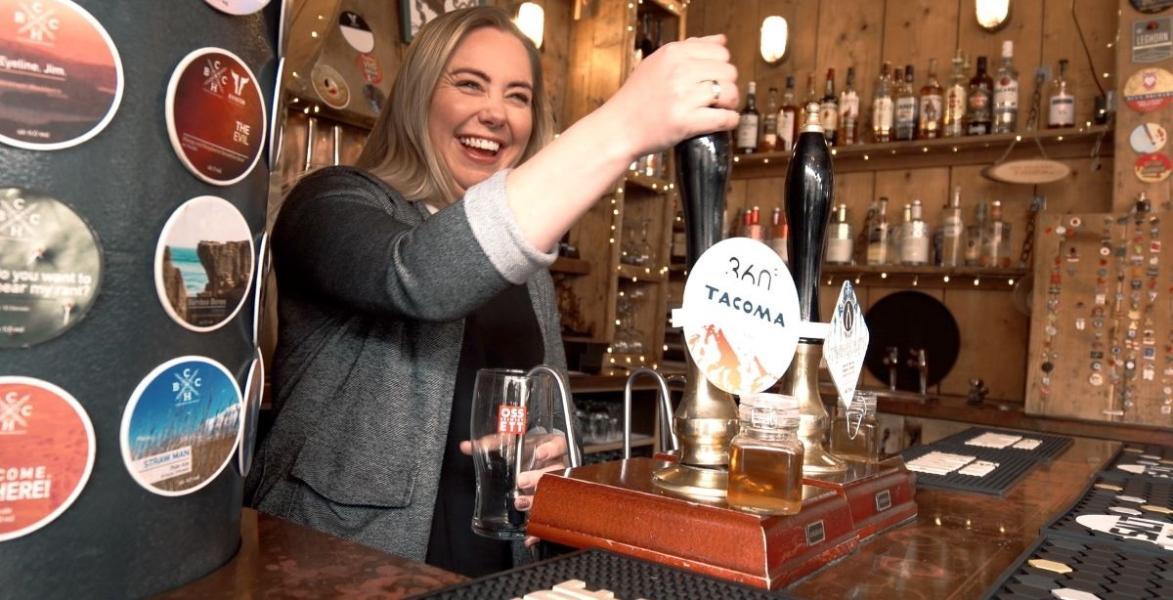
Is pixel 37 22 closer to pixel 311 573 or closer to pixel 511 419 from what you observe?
pixel 311 573

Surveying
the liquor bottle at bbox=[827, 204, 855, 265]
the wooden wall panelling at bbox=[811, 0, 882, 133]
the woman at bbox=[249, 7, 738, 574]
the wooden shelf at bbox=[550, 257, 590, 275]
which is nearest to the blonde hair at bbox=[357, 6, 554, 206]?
the woman at bbox=[249, 7, 738, 574]

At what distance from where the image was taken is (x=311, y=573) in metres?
0.64

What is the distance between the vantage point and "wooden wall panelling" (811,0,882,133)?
4.00m

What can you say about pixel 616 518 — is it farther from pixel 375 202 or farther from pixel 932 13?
pixel 932 13

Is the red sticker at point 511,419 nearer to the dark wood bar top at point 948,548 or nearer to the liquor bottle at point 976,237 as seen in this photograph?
the dark wood bar top at point 948,548

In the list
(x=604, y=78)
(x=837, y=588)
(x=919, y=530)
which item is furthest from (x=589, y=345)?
(x=837, y=588)

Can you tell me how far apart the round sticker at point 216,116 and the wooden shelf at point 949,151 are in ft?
9.77

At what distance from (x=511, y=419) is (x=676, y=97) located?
44 cm

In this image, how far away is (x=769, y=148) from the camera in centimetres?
407

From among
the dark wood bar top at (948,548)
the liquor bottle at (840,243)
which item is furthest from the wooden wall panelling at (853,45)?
the dark wood bar top at (948,548)

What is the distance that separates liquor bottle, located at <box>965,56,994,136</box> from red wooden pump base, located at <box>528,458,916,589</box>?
3079 mm

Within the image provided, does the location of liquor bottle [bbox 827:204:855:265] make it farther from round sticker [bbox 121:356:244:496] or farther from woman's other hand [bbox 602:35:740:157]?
round sticker [bbox 121:356:244:496]

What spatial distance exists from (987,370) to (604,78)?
2.07 meters

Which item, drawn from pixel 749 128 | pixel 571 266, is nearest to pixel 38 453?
pixel 571 266
